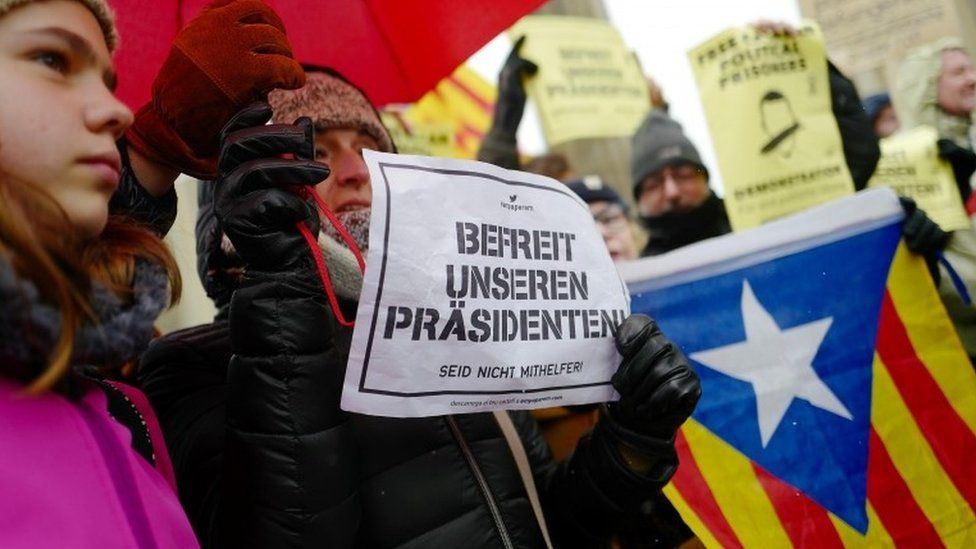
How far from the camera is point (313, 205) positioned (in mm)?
1107

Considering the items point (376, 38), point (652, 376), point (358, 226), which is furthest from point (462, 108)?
point (652, 376)

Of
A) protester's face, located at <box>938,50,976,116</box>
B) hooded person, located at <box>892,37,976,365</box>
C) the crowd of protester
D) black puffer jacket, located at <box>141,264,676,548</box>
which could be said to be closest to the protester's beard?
the crowd of protester

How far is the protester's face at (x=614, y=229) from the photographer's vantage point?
9.22 feet

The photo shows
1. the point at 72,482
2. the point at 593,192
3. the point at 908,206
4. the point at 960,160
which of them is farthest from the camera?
the point at 593,192

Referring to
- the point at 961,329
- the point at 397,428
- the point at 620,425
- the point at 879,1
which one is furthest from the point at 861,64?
the point at 397,428

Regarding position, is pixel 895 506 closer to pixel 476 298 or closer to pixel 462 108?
pixel 476 298

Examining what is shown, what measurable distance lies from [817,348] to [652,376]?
2.31 feet

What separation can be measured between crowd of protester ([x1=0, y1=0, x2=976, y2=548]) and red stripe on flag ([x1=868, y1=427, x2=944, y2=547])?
1.66ft

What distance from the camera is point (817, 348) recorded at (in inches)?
70.0

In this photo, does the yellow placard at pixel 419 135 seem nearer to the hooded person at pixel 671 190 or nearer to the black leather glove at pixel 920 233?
the hooded person at pixel 671 190

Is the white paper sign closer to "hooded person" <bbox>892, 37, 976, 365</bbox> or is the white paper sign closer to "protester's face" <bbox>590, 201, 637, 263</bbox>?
"protester's face" <bbox>590, 201, 637, 263</bbox>

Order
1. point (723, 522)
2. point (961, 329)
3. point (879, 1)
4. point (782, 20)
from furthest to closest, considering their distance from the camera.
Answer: point (879, 1) → point (782, 20) → point (961, 329) → point (723, 522)

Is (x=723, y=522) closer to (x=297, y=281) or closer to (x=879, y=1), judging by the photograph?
(x=297, y=281)

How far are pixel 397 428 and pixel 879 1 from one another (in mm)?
3389
